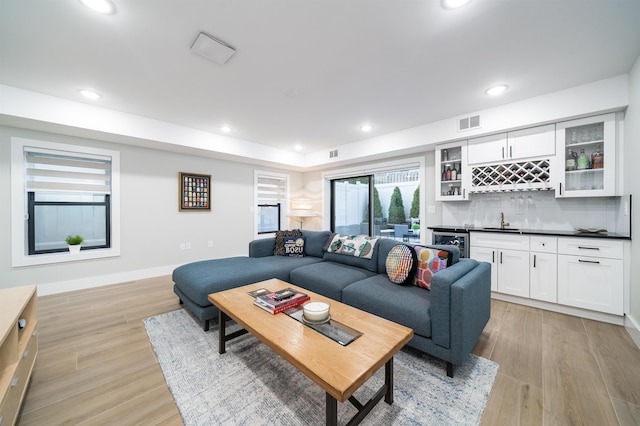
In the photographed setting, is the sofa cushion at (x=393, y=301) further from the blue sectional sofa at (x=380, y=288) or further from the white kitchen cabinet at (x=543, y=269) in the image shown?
the white kitchen cabinet at (x=543, y=269)

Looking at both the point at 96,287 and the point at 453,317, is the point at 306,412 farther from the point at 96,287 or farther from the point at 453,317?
the point at 96,287

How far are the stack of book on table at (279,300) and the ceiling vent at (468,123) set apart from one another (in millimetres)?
3177

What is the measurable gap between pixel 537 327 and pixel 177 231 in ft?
17.1

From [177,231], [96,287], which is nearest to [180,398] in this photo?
[96,287]

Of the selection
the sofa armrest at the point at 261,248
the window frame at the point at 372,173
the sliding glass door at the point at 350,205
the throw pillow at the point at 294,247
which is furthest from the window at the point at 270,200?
the throw pillow at the point at 294,247

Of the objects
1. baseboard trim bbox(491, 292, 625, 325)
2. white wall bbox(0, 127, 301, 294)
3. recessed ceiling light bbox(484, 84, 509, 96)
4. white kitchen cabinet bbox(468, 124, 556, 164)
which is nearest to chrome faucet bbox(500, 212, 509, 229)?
white kitchen cabinet bbox(468, 124, 556, 164)

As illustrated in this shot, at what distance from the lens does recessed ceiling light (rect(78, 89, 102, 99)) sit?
279cm

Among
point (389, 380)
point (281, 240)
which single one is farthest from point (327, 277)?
point (281, 240)

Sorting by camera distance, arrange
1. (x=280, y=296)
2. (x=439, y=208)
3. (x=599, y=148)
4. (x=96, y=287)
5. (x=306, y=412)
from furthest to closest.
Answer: (x=439, y=208) → (x=96, y=287) → (x=599, y=148) → (x=280, y=296) → (x=306, y=412)

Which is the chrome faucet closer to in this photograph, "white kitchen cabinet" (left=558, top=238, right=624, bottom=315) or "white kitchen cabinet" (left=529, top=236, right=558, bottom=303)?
"white kitchen cabinet" (left=529, top=236, right=558, bottom=303)

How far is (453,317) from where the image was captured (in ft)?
5.50

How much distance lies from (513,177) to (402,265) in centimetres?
219

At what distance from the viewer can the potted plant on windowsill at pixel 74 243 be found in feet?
11.3

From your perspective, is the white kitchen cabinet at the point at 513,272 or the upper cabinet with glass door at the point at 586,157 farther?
the white kitchen cabinet at the point at 513,272
